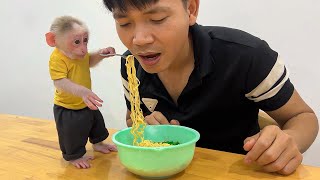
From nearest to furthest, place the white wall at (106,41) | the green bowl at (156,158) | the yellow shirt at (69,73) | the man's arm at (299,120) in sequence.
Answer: the green bowl at (156,158) < the yellow shirt at (69,73) < the man's arm at (299,120) < the white wall at (106,41)

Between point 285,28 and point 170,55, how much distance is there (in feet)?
3.38

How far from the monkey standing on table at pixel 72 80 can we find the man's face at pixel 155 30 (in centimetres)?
11

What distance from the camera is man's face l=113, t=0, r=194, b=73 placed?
86cm

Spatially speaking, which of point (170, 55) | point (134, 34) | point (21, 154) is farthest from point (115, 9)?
point (21, 154)

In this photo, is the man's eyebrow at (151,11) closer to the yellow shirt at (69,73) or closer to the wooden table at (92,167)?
the yellow shirt at (69,73)

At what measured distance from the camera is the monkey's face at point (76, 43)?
86cm

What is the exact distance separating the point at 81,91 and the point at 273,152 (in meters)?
0.48

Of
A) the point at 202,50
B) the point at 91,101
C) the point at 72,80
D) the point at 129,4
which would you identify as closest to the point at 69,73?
the point at 72,80

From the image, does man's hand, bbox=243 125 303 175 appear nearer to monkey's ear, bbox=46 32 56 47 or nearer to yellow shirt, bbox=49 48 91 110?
yellow shirt, bbox=49 48 91 110

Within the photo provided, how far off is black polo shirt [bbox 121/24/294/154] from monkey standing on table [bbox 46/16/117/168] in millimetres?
343

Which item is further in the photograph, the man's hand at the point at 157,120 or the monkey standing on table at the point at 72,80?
the man's hand at the point at 157,120

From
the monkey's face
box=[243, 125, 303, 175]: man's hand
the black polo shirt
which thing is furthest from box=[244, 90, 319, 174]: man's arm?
the monkey's face

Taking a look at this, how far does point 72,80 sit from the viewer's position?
870mm

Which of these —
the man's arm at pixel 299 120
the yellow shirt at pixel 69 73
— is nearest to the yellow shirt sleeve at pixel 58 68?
the yellow shirt at pixel 69 73
